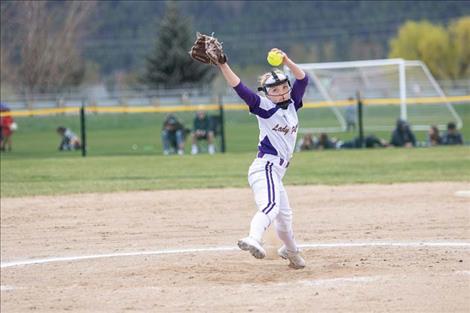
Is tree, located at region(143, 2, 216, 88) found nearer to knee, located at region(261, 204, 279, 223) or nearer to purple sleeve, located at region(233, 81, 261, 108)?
purple sleeve, located at region(233, 81, 261, 108)

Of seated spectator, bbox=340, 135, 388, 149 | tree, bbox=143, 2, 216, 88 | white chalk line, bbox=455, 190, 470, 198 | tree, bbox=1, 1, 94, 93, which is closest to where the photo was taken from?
white chalk line, bbox=455, 190, 470, 198

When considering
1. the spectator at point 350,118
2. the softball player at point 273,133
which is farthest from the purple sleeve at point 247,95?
the spectator at point 350,118

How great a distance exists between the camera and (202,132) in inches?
929

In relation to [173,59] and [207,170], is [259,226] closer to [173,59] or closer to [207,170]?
[207,170]

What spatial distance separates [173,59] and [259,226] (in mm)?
43139

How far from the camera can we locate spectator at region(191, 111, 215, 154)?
23.2m

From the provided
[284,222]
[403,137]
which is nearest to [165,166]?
[403,137]

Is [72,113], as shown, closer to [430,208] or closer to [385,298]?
[430,208]

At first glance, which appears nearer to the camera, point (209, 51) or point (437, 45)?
point (209, 51)

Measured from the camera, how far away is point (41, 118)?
2744 centimetres

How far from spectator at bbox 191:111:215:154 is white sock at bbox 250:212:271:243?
15860mm

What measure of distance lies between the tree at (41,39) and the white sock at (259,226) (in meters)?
19.6

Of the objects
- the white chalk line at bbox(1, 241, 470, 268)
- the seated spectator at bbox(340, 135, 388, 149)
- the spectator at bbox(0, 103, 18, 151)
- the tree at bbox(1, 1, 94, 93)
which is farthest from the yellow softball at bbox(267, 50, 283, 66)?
the tree at bbox(1, 1, 94, 93)

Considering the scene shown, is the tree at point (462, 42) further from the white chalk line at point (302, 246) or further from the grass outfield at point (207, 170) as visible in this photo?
the white chalk line at point (302, 246)
